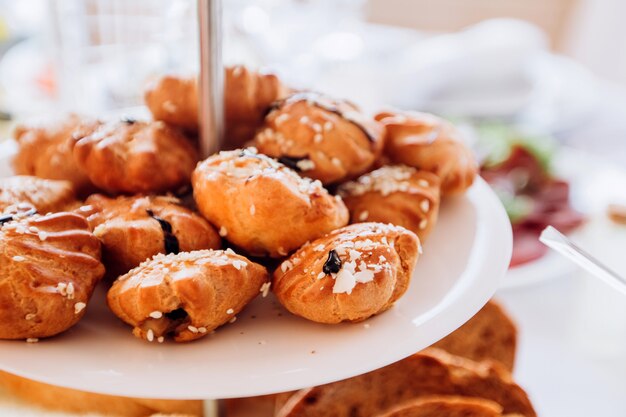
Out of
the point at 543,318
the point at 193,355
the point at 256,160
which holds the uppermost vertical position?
the point at 256,160

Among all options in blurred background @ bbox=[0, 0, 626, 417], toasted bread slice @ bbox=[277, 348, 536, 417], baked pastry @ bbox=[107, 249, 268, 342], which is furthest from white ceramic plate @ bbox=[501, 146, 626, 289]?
baked pastry @ bbox=[107, 249, 268, 342]


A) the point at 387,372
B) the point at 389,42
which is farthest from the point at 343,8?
the point at 387,372

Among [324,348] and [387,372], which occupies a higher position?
[324,348]

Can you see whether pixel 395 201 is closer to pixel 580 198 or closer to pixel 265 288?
pixel 265 288

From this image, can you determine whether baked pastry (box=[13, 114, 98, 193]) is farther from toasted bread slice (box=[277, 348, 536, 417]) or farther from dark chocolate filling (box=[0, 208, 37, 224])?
toasted bread slice (box=[277, 348, 536, 417])

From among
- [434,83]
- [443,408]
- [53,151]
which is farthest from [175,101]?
[434,83]

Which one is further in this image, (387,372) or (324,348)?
(387,372)

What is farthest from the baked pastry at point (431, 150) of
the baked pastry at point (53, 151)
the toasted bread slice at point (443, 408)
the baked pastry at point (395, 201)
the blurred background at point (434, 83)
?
the blurred background at point (434, 83)

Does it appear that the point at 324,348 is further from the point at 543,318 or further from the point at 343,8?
the point at 343,8
